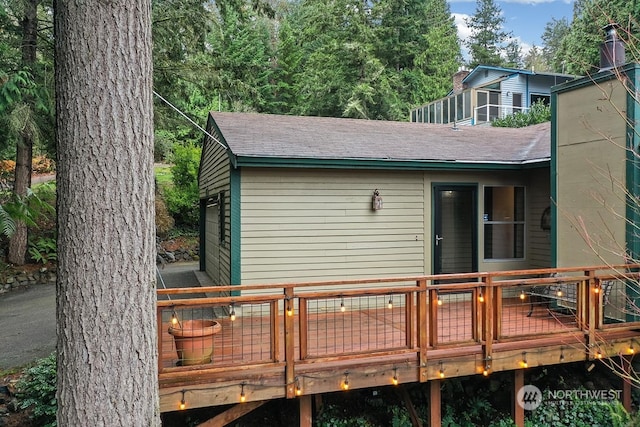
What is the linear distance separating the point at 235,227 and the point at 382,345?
103 inches

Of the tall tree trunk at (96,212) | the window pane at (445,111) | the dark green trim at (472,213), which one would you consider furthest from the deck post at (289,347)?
the window pane at (445,111)

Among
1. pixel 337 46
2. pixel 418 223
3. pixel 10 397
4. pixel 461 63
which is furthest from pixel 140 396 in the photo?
pixel 461 63

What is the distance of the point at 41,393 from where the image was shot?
4598mm

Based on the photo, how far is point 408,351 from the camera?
4363 mm

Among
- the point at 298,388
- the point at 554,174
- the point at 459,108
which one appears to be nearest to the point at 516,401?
the point at 298,388

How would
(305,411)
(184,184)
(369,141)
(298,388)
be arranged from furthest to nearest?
(184,184)
(369,141)
(305,411)
(298,388)

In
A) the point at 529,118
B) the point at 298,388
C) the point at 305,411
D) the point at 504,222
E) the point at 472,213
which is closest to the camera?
the point at 298,388

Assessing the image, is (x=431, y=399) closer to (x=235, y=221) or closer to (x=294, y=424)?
(x=294, y=424)

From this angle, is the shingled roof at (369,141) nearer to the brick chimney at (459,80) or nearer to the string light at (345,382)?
the string light at (345,382)

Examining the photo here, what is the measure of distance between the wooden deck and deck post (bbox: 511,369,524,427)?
323mm

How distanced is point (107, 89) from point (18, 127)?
9520 millimetres

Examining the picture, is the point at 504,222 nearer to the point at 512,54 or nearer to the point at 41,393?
the point at 41,393

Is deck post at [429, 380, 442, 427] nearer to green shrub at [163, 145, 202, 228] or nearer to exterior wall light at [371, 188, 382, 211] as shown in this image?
exterior wall light at [371, 188, 382, 211]

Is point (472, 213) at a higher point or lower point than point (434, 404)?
higher
